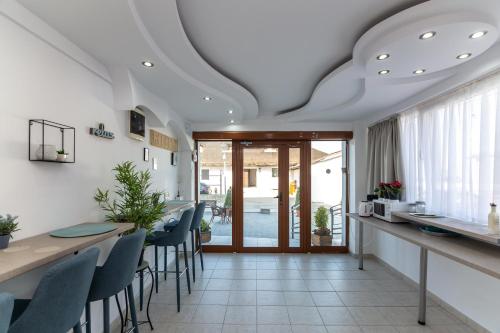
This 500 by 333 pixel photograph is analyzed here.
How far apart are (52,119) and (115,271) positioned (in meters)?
1.12

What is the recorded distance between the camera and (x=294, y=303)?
2957 mm

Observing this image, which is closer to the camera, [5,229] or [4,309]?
[4,309]

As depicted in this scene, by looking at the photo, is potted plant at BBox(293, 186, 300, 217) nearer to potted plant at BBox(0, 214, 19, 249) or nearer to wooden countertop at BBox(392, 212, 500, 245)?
wooden countertop at BBox(392, 212, 500, 245)

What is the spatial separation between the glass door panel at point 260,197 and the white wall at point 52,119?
8.64 ft

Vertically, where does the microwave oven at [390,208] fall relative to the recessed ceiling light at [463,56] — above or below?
below

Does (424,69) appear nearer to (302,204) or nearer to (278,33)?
(278,33)

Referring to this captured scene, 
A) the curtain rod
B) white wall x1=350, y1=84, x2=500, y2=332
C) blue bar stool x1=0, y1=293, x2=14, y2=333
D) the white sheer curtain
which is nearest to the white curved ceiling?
the curtain rod

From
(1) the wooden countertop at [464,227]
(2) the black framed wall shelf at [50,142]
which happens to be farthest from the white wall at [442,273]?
(2) the black framed wall shelf at [50,142]

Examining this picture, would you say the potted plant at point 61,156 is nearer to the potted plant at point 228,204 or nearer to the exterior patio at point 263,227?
the potted plant at point 228,204

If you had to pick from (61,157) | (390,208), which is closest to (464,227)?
(390,208)

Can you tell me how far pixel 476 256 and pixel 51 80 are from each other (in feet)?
10.8

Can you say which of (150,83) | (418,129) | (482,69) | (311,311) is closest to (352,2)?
(482,69)

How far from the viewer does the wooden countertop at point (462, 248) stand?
174cm

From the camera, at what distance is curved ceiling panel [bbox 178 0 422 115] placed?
1.75 meters
